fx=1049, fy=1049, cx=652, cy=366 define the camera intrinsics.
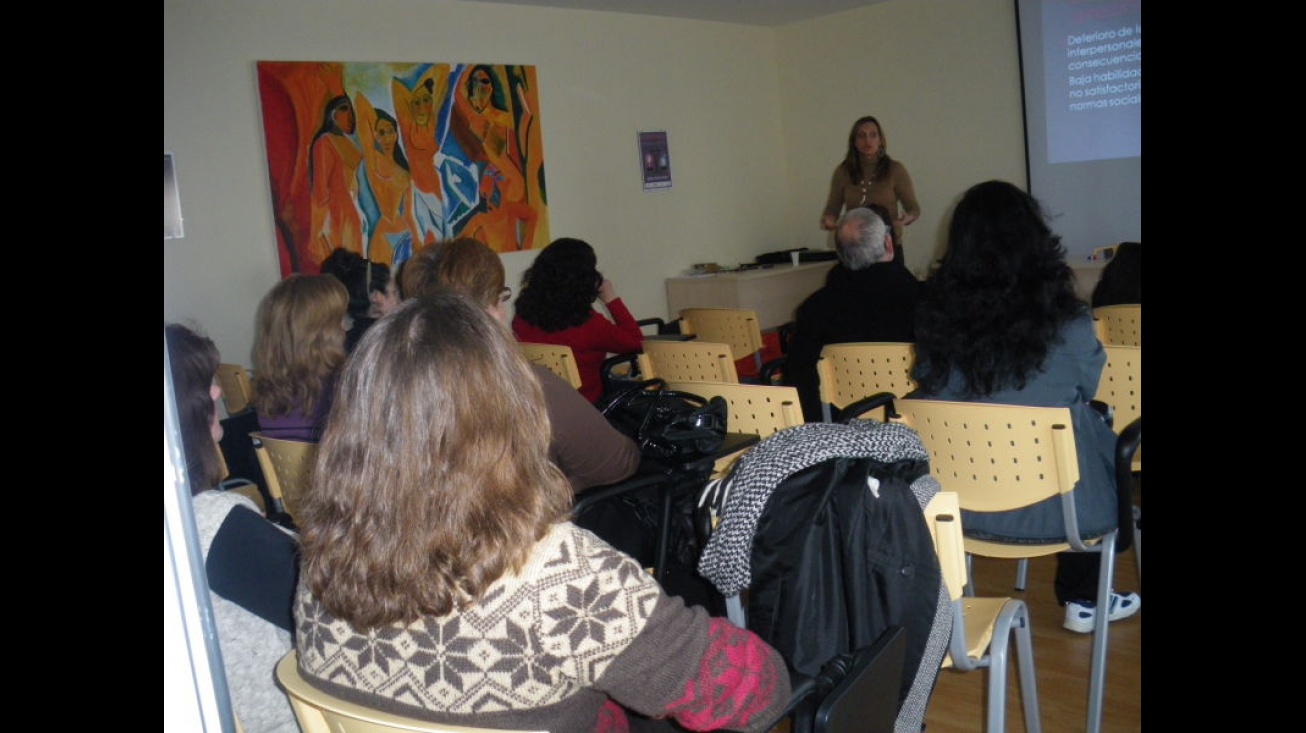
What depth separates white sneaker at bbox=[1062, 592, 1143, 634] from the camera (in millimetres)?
2986

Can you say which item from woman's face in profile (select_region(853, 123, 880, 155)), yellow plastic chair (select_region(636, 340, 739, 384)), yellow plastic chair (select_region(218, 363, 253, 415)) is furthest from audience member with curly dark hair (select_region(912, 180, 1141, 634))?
woman's face in profile (select_region(853, 123, 880, 155))

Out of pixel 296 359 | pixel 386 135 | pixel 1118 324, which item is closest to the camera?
pixel 296 359

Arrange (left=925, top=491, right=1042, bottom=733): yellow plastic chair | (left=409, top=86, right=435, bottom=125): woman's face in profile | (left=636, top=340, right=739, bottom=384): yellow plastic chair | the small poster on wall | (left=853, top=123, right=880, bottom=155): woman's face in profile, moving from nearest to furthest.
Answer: (left=925, top=491, right=1042, bottom=733): yellow plastic chair → (left=636, top=340, right=739, bottom=384): yellow plastic chair → (left=409, top=86, right=435, bottom=125): woman's face in profile → (left=853, top=123, right=880, bottom=155): woman's face in profile → the small poster on wall

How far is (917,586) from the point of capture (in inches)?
67.4

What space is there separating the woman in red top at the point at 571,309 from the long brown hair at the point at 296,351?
4.88 ft

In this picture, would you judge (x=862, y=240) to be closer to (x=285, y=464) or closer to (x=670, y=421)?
(x=670, y=421)

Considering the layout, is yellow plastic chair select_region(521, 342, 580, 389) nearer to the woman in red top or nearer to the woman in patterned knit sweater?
the woman in red top

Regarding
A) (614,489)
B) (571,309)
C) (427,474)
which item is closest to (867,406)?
(614,489)

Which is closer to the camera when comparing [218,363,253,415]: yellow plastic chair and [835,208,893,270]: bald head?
[835,208,893,270]: bald head

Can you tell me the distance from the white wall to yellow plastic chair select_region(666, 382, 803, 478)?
322cm

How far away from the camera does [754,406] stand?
304 cm

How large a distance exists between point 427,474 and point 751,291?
6.37 m
